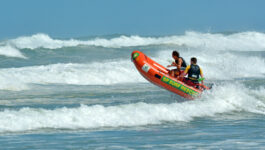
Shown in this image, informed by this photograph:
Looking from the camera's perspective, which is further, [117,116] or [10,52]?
[10,52]

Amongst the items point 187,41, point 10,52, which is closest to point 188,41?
point 187,41

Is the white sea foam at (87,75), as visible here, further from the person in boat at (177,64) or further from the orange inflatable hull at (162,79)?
the person in boat at (177,64)

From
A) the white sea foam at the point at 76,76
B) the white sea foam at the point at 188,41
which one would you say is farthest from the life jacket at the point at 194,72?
the white sea foam at the point at 188,41

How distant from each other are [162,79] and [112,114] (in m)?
2.99

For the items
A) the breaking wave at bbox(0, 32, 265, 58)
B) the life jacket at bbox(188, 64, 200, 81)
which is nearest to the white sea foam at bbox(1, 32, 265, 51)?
the breaking wave at bbox(0, 32, 265, 58)

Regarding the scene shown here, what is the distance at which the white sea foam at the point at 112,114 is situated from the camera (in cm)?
916

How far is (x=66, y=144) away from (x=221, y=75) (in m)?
17.9

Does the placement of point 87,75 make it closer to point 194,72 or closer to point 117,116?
point 194,72

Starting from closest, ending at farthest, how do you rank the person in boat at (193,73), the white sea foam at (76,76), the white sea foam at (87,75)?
1. the person in boat at (193,73)
2. the white sea foam at (87,75)
3. the white sea foam at (76,76)

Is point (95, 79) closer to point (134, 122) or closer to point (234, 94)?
point (234, 94)

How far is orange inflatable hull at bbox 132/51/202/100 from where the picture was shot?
1262 centimetres

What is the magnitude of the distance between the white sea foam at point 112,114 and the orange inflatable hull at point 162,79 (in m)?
0.36

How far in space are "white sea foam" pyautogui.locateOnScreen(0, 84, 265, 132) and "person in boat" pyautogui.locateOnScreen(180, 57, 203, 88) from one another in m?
0.54

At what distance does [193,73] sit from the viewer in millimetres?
12719
